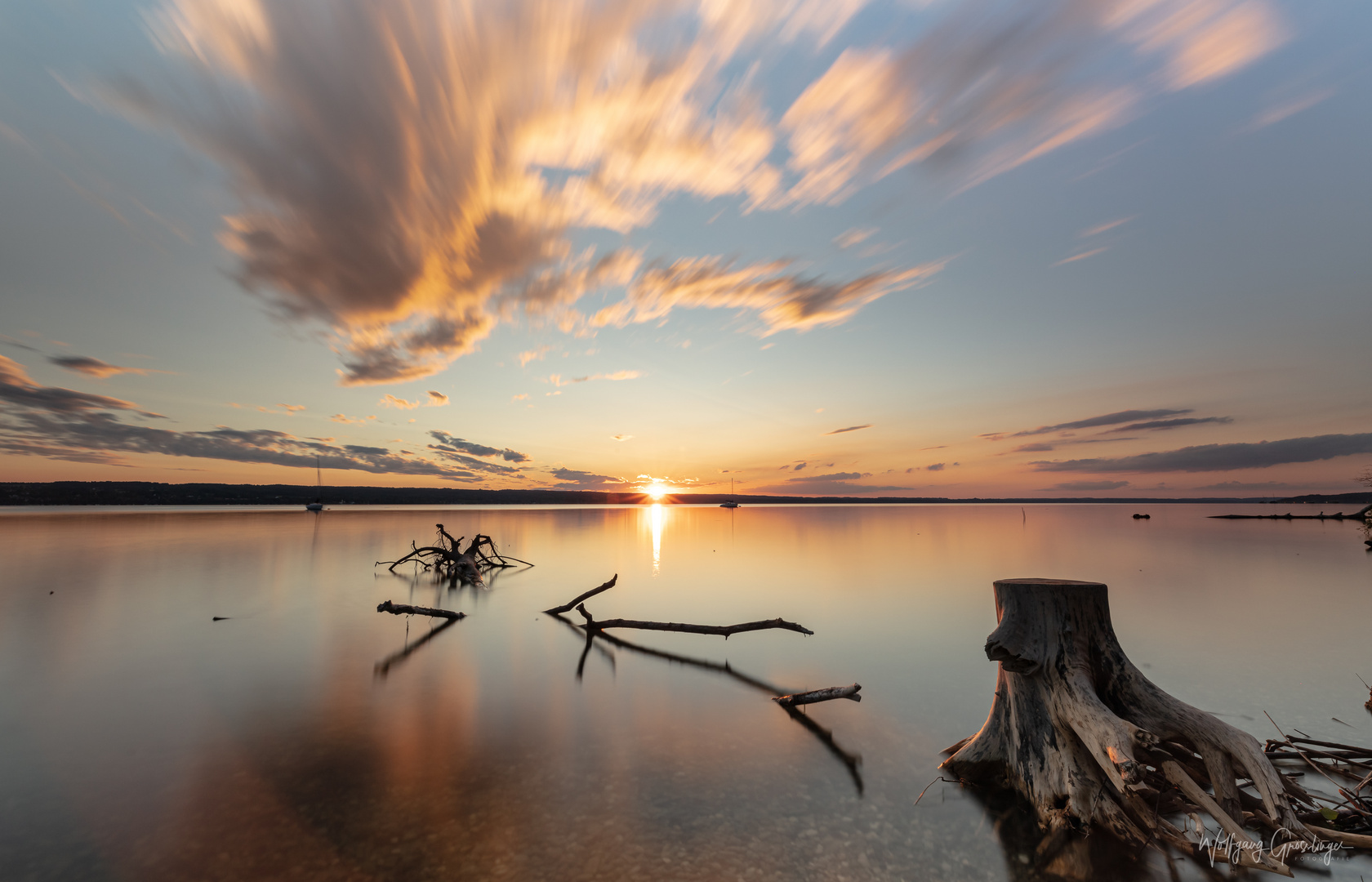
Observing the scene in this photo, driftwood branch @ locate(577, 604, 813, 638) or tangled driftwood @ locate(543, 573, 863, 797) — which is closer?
tangled driftwood @ locate(543, 573, 863, 797)

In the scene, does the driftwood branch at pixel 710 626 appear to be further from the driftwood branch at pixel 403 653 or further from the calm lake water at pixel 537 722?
the driftwood branch at pixel 403 653

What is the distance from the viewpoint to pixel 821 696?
9.95 metres

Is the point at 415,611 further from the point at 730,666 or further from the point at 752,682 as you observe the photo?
the point at 752,682

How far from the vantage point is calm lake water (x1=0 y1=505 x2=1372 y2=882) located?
20.1ft

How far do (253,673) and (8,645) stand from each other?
9464mm

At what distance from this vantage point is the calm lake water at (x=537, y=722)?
241 inches

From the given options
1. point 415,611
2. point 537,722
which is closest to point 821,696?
point 537,722

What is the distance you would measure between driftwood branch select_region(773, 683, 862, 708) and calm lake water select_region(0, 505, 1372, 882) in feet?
1.23

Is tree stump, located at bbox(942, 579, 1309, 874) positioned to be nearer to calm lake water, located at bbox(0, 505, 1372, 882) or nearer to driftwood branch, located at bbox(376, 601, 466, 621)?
calm lake water, located at bbox(0, 505, 1372, 882)

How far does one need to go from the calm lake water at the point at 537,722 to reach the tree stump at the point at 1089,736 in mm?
584

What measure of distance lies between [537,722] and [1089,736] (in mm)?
8822

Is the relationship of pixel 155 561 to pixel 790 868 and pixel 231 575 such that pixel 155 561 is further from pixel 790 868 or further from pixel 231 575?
pixel 790 868

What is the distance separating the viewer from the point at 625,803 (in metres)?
7.14

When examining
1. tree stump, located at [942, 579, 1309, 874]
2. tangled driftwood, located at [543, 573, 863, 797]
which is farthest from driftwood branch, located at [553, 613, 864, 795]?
tree stump, located at [942, 579, 1309, 874]
